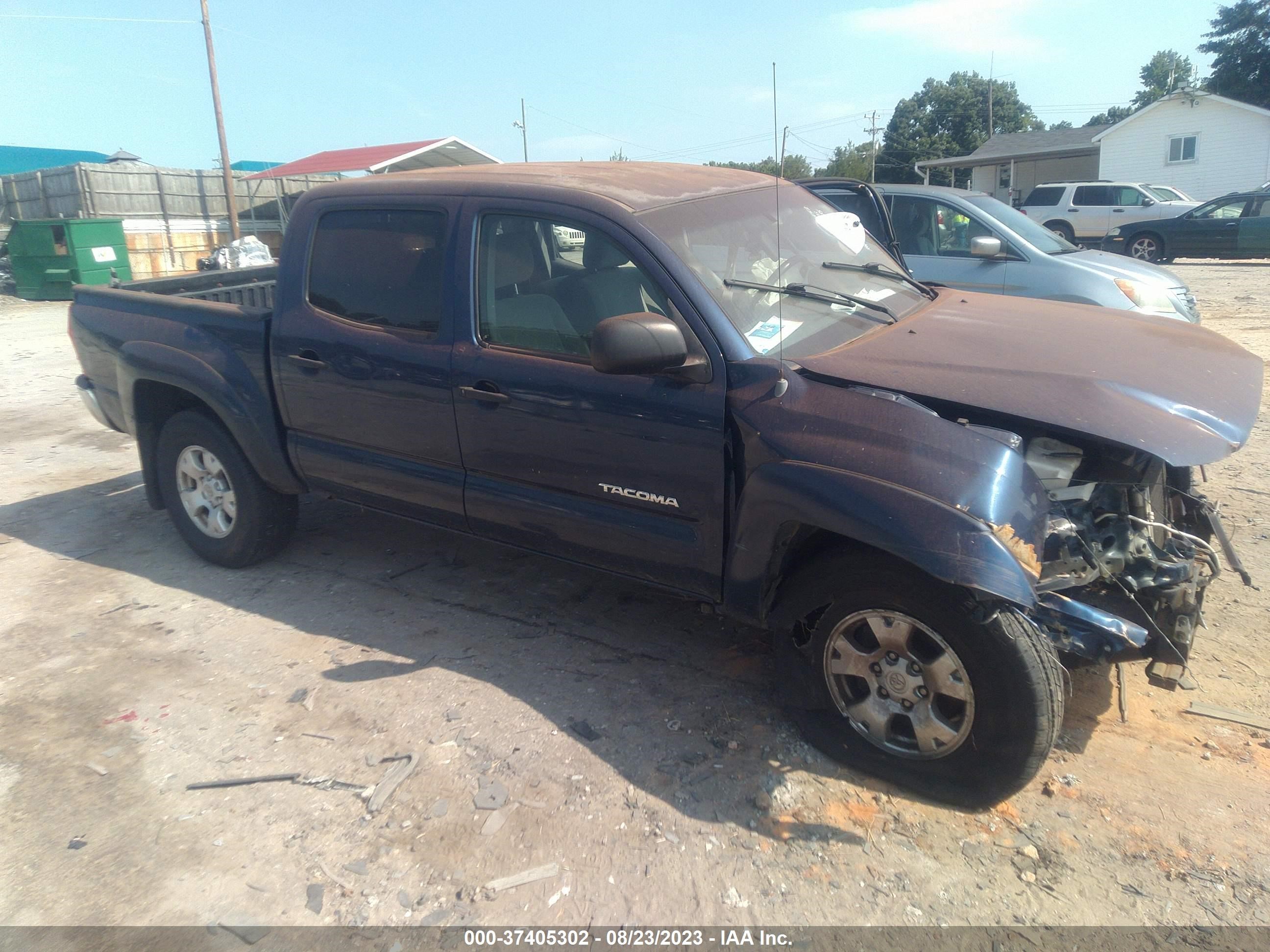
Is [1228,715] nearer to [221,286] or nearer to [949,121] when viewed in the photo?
[221,286]

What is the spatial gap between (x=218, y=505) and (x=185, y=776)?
78.7 inches

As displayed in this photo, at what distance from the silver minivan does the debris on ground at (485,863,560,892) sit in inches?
228

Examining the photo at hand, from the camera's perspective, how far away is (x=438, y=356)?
3.75 metres

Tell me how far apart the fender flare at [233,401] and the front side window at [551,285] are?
4.74 feet

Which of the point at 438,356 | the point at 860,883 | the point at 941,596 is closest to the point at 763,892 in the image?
the point at 860,883

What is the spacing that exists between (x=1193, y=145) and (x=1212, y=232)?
1732 centimetres

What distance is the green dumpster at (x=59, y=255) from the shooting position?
679 inches

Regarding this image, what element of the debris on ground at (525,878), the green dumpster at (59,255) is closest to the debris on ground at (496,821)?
the debris on ground at (525,878)

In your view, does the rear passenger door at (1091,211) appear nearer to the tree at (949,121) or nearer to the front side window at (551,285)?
the front side window at (551,285)

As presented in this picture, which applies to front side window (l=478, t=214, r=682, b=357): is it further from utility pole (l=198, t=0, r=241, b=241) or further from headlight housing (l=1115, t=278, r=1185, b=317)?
utility pole (l=198, t=0, r=241, b=241)

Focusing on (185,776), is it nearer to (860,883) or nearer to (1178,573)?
(860,883)

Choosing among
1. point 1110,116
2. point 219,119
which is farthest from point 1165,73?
point 219,119

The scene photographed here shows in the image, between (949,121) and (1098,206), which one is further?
(949,121)

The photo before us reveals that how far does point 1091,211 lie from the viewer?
21.9 m
